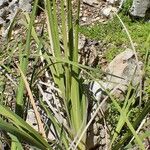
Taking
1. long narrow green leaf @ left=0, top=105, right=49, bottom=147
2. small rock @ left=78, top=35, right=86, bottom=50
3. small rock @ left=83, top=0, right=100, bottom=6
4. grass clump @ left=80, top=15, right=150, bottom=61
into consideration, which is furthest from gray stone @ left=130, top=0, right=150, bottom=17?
long narrow green leaf @ left=0, top=105, right=49, bottom=147

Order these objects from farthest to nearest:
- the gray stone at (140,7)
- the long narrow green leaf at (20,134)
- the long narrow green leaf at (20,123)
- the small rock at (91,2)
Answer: the small rock at (91,2) → the gray stone at (140,7) → the long narrow green leaf at (20,123) → the long narrow green leaf at (20,134)

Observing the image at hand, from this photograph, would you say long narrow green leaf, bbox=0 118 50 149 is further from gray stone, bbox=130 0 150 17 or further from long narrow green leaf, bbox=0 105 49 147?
gray stone, bbox=130 0 150 17

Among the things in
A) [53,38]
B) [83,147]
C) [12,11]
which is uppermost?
[53,38]

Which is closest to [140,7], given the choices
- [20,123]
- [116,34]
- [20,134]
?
[116,34]

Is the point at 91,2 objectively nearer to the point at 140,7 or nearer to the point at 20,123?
the point at 140,7

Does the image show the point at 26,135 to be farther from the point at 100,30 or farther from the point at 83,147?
the point at 100,30

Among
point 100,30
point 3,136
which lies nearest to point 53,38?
point 3,136

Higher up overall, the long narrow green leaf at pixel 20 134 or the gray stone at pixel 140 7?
the long narrow green leaf at pixel 20 134

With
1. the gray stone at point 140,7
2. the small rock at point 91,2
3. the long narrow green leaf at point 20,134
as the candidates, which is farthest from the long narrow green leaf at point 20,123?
the small rock at point 91,2

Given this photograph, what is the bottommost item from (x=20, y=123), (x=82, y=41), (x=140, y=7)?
(x=82, y=41)

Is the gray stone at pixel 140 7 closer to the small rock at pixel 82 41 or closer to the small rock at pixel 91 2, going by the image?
the small rock at pixel 82 41

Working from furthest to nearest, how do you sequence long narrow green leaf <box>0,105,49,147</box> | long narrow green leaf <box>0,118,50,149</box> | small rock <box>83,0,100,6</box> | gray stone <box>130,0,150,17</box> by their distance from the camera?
small rock <box>83,0,100,6</box>
gray stone <box>130,0,150,17</box>
long narrow green leaf <box>0,105,49,147</box>
long narrow green leaf <box>0,118,50,149</box>
